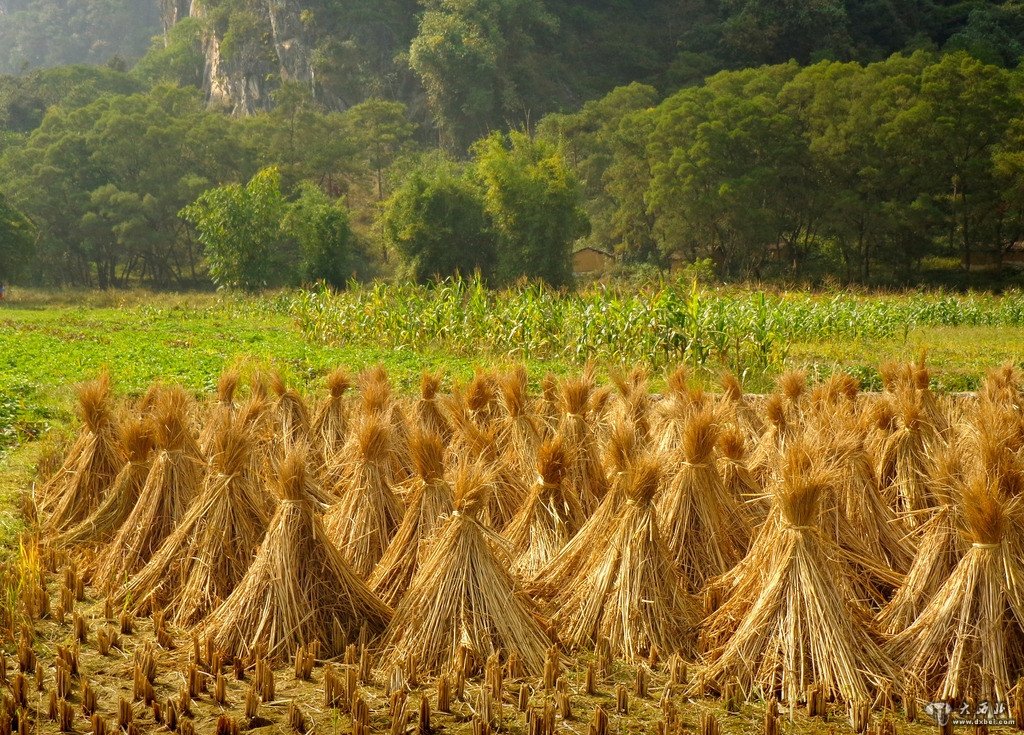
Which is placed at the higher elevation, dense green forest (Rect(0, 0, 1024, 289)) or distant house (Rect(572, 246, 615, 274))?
dense green forest (Rect(0, 0, 1024, 289))

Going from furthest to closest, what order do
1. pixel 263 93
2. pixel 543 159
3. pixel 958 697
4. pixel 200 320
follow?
pixel 263 93
pixel 543 159
pixel 200 320
pixel 958 697

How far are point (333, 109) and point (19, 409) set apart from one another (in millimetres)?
61074

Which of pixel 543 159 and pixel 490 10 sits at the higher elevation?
pixel 490 10

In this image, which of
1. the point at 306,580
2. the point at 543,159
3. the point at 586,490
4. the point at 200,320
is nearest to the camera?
the point at 306,580

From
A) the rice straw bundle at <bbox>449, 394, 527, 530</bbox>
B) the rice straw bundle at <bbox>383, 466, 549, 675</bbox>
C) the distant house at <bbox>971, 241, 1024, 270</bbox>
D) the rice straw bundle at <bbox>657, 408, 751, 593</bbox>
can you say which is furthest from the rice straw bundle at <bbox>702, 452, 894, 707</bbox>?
the distant house at <bbox>971, 241, 1024, 270</bbox>

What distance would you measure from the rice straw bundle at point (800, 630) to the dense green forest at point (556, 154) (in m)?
30.4

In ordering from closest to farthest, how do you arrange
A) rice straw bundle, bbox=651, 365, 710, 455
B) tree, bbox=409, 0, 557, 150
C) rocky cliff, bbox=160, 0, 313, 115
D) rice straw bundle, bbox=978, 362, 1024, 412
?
rice straw bundle, bbox=651, 365, 710, 455, rice straw bundle, bbox=978, 362, 1024, 412, tree, bbox=409, 0, 557, 150, rocky cliff, bbox=160, 0, 313, 115

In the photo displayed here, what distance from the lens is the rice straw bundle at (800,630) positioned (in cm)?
389

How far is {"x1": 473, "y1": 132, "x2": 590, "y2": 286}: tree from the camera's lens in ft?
120

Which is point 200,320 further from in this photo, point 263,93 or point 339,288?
point 263,93

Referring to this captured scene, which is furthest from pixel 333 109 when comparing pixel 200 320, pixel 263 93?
pixel 200 320

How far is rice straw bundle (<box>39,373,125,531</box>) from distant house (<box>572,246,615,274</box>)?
37.4m

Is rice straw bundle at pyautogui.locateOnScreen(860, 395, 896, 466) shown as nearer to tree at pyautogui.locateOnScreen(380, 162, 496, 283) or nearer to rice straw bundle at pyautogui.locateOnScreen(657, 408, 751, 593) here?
rice straw bundle at pyautogui.locateOnScreen(657, 408, 751, 593)

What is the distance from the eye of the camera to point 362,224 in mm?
52031
